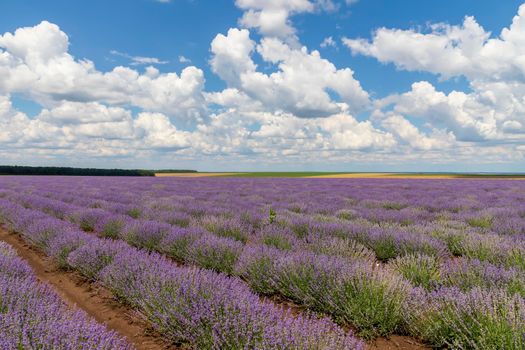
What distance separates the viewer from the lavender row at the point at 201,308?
2.22 m

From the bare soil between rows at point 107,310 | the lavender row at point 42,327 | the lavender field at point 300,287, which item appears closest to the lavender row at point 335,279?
the lavender field at point 300,287

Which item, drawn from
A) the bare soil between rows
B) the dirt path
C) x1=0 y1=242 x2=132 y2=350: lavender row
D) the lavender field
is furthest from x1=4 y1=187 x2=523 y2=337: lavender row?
x1=0 y1=242 x2=132 y2=350: lavender row

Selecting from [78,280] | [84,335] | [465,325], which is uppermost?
[84,335]

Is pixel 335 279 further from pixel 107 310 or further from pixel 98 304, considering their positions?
pixel 98 304

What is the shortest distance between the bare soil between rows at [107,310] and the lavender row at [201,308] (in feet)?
0.42

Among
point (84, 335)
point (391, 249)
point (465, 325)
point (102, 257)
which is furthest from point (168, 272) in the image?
point (391, 249)

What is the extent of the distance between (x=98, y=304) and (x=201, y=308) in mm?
1938

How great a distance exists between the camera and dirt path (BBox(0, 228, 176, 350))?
123 inches

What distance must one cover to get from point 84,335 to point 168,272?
4.58 feet

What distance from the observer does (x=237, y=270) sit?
169 inches

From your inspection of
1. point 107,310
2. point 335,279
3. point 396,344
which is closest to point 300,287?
point 335,279

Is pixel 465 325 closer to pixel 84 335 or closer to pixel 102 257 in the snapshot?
pixel 84 335

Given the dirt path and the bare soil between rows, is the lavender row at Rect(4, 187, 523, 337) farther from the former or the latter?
the dirt path

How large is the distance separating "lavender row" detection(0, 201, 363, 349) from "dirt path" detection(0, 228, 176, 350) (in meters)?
0.13
